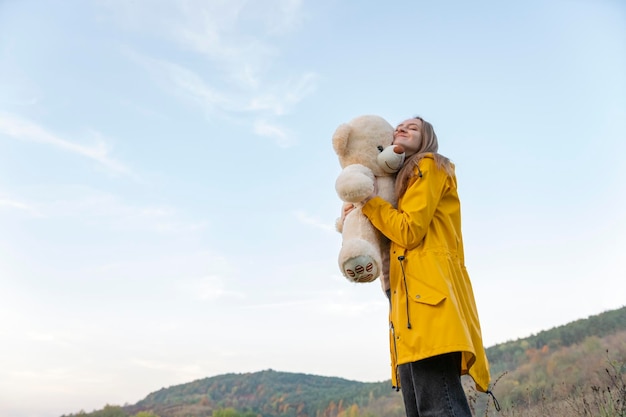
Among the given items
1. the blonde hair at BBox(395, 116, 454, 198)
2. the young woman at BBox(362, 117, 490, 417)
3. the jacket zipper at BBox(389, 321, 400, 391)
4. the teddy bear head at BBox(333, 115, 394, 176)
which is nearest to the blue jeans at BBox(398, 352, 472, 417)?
the young woman at BBox(362, 117, 490, 417)

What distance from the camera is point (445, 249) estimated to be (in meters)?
2.35

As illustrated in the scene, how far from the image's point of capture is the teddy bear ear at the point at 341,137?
2.85 metres

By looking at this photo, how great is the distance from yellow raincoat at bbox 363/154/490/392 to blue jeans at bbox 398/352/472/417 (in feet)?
0.21

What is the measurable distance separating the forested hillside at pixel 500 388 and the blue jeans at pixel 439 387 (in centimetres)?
267

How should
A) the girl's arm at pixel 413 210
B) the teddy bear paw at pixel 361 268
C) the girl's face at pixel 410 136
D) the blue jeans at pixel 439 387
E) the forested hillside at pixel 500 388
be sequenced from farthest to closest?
1. the forested hillside at pixel 500 388
2. the girl's face at pixel 410 136
3. the teddy bear paw at pixel 361 268
4. the girl's arm at pixel 413 210
5. the blue jeans at pixel 439 387

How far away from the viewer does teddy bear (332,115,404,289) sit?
2.46 m

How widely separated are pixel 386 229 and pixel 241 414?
1301 centimetres

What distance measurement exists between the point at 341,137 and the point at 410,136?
40 centimetres

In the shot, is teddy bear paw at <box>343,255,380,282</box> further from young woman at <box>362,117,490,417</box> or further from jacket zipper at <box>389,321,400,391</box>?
jacket zipper at <box>389,321,400,391</box>

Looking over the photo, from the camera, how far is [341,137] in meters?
2.85

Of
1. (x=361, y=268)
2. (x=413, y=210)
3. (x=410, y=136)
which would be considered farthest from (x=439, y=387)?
(x=410, y=136)

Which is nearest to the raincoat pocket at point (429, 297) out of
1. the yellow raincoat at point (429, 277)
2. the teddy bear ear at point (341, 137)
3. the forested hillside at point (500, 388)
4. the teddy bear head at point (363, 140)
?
the yellow raincoat at point (429, 277)

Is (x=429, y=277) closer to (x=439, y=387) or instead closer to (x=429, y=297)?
(x=429, y=297)

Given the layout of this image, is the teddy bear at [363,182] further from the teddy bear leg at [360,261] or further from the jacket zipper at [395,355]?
the jacket zipper at [395,355]
